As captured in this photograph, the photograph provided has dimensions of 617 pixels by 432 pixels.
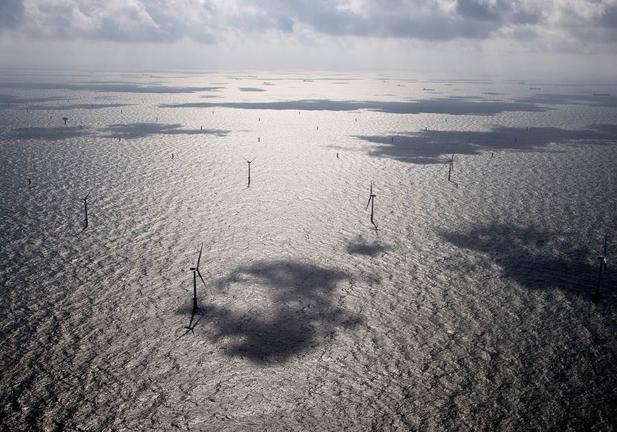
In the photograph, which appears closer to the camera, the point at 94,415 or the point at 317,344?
the point at 94,415

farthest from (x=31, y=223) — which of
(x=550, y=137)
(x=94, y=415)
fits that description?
(x=550, y=137)

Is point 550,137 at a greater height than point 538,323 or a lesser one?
greater

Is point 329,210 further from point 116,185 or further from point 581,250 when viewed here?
point 116,185

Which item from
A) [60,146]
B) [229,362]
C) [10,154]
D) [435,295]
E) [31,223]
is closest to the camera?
[229,362]

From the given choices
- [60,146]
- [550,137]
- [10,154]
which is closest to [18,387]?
[10,154]

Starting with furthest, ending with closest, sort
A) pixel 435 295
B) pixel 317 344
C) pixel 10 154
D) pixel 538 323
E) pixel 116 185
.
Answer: pixel 10 154, pixel 116 185, pixel 435 295, pixel 538 323, pixel 317 344

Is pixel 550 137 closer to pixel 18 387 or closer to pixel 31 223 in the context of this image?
pixel 31 223
